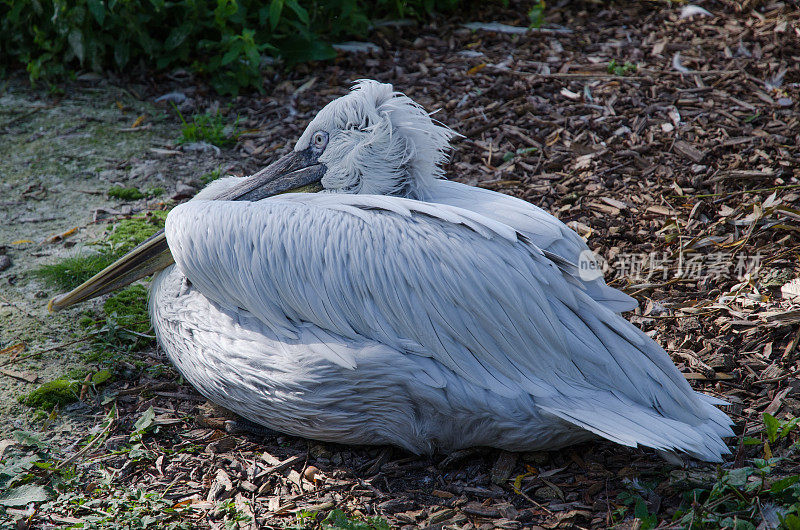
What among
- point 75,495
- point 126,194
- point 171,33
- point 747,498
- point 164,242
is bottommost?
point 75,495

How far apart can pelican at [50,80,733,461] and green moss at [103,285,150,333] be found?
0.91 metres

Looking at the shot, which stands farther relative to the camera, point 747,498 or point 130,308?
point 130,308

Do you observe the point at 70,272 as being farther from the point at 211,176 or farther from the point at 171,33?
the point at 171,33

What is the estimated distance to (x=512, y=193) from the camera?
14.1 feet

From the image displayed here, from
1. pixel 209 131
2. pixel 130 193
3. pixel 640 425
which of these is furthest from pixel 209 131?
pixel 640 425

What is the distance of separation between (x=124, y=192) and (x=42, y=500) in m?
2.36

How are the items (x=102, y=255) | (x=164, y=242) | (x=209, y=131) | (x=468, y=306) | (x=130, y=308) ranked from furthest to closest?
(x=209, y=131) < (x=102, y=255) < (x=130, y=308) < (x=164, y=242) < (x=468, y=306)

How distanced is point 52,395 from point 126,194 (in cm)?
175

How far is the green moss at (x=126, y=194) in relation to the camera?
15.0ft

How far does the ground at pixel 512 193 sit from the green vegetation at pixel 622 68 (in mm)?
16

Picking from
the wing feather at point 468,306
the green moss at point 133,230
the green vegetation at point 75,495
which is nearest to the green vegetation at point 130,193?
the green moss at point 133,230

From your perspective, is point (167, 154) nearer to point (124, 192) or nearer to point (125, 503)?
point (124, 192)

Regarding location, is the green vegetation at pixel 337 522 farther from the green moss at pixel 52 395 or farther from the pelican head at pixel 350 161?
the pelican head at pixel 350 161

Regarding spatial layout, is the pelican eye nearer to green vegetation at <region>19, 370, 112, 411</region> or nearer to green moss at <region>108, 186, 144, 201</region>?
green vegetation at <region>19, 370, 112, 411</region>
